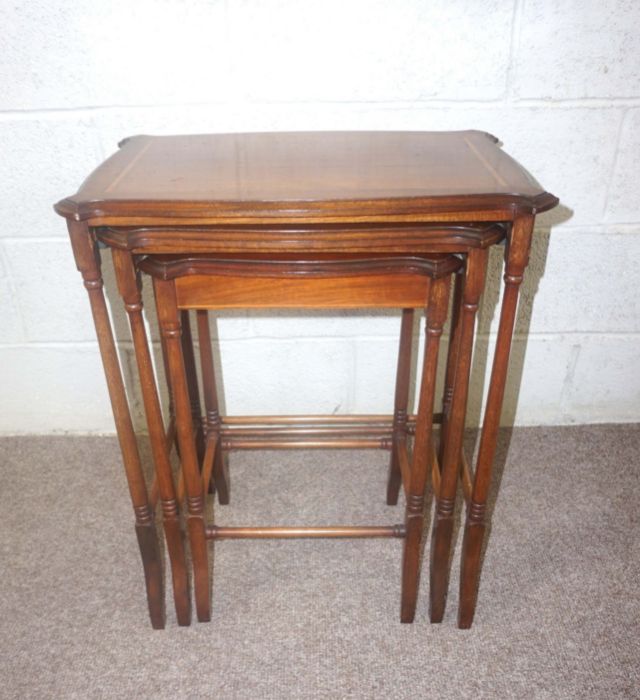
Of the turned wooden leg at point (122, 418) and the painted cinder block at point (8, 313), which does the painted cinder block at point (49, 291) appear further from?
the turned wooden leg at point (122, 418)

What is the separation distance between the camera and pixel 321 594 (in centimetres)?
146

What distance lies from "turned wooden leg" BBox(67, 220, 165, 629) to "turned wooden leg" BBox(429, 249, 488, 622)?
1.82 ft

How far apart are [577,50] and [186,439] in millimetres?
1175

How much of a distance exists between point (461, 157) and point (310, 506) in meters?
0.93

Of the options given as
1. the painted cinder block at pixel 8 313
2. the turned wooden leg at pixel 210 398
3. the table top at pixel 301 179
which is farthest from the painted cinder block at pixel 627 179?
the painted cinder block at pixel 8 313

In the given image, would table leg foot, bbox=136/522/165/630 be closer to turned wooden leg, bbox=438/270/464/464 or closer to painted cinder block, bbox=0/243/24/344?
turned wooden leg, bbox=438/270/464/464

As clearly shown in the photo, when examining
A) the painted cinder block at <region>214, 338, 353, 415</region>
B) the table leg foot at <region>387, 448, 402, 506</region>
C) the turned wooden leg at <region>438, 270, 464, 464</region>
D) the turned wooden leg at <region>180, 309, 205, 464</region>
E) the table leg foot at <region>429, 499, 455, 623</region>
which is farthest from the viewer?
the painted cinder block at <region>214, 338, 353, 415</region>

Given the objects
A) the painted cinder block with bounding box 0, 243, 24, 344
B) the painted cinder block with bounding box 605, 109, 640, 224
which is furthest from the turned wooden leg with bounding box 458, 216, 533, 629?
the painted cinder block with bounding box 0, 243, 24, 344

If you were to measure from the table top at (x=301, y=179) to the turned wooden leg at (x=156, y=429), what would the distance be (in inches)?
4.0

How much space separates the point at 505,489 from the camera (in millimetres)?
1744

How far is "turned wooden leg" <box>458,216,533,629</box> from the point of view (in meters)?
1.01

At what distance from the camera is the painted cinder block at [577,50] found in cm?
143

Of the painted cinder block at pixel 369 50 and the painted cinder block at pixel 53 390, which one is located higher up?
the painted cinder block at pixel 369 50

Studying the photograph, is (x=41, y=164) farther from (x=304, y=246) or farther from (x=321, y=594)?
(x=321, y=594)
